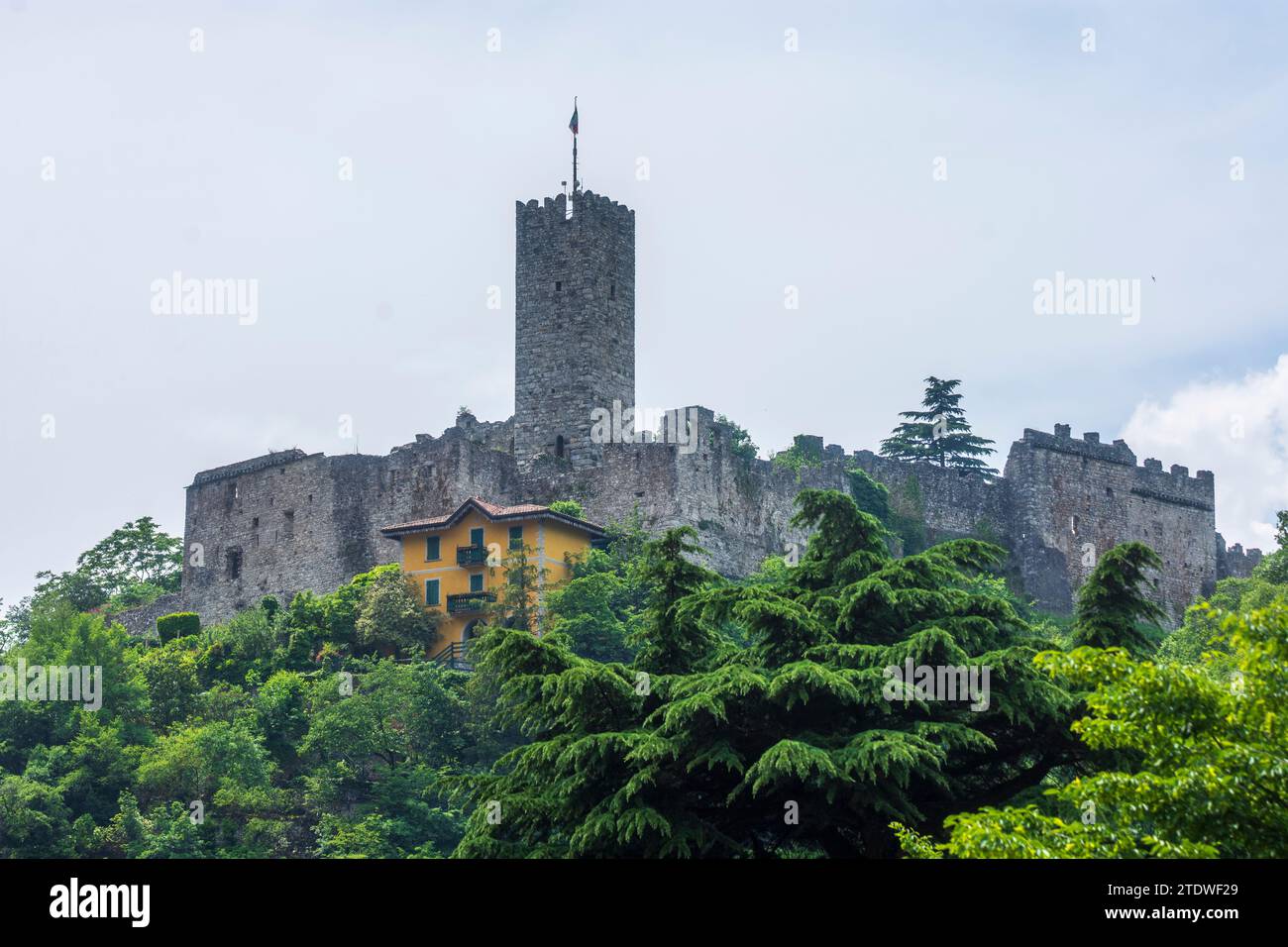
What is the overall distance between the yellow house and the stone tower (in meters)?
5.75

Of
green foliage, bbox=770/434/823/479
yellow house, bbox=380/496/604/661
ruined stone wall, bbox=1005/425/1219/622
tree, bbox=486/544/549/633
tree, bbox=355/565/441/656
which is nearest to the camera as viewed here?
tree, bbox=486/544/549/633

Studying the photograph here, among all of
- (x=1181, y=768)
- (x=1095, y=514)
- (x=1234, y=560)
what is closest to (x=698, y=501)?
(x=1095, y=514)

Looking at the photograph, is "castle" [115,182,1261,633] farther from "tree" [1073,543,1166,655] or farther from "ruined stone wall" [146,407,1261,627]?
"tree" [1073,543,1166,655]

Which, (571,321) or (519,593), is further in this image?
(571,321)

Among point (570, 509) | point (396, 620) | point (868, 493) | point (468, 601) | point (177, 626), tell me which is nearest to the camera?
point (396, 620)

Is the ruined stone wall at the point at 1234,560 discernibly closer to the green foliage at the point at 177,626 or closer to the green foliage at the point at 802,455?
the green foliage at the point at 802,455

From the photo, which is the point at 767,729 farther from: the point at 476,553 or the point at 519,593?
the point at 476,553

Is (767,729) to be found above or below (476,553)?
below

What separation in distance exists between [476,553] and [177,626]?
12728mm

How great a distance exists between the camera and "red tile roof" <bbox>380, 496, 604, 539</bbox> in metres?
50.8

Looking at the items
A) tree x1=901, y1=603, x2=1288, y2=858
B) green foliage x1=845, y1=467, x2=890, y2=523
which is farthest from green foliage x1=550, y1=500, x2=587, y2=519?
tree x1=901, y1=603, x2=1288, y2=858

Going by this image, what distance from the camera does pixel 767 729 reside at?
2338 centimetres

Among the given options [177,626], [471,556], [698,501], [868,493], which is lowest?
[177,626]
